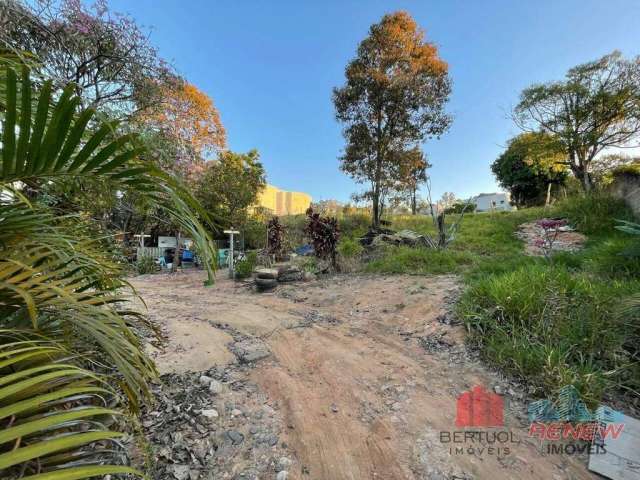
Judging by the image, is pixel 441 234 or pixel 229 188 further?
pixel 229 188

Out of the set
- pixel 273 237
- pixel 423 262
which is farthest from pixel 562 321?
pixel 273 237

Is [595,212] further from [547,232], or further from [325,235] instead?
[325,235]

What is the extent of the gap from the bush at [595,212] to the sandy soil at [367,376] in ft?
15.6

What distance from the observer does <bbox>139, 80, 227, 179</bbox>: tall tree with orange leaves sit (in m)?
3.94

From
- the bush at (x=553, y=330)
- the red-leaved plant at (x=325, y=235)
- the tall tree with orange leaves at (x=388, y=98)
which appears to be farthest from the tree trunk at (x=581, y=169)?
the bush at (x=553, y=330)

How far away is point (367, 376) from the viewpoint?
1775mm

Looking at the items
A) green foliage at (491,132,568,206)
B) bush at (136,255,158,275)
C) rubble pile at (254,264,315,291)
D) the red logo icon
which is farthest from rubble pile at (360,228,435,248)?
green foliage at (491,132,568,206)

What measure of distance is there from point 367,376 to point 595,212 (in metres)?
7.43

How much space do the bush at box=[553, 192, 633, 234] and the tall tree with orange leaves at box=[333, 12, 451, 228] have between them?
3801 millimetres

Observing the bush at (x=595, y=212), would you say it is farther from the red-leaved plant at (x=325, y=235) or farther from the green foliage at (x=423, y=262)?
the red-leaved plant at (x=325, y=235)

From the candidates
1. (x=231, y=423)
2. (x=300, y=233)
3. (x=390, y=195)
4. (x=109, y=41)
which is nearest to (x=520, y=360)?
(x=231, y=423)

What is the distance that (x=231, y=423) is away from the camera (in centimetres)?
130

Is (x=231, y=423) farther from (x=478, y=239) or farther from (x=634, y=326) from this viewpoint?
(x=478, y=239)

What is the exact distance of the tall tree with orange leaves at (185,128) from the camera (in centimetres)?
394
